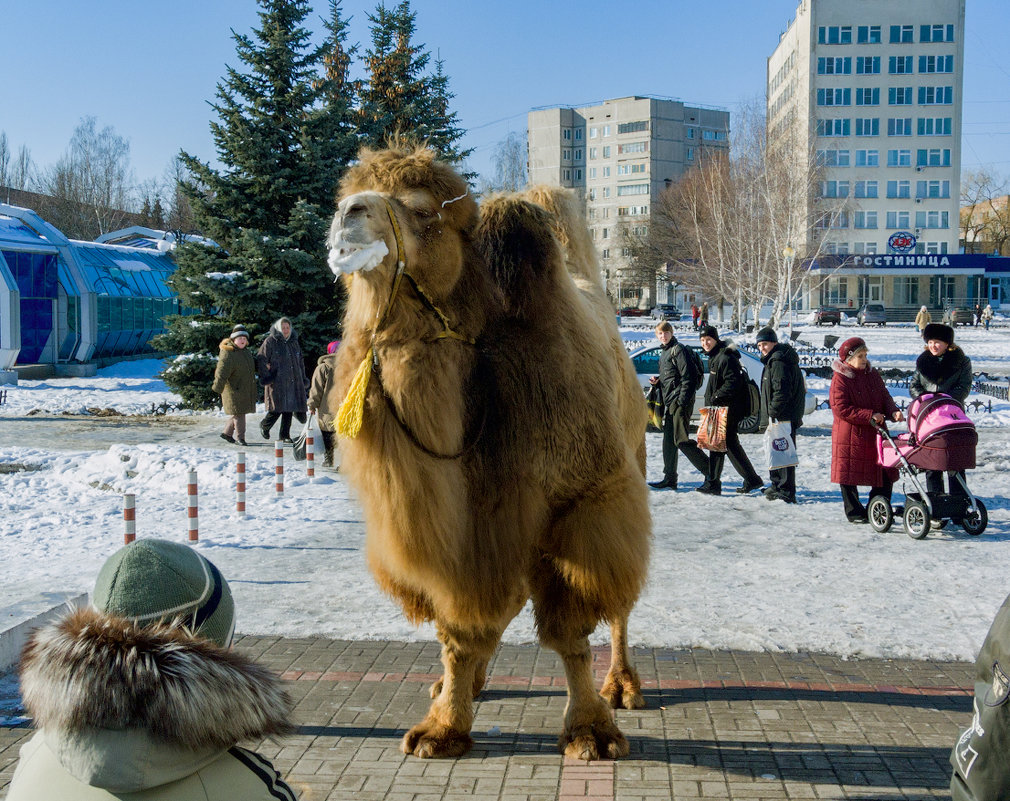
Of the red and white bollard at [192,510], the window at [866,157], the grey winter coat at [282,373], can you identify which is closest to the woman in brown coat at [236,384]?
the grey winter coat at [282,373]

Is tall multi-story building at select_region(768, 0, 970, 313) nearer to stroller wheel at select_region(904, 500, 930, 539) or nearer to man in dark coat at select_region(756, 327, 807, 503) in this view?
man in dark coat at select_region(756, 327, 807, 503)

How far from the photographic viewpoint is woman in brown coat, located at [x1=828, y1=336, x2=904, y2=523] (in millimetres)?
10117

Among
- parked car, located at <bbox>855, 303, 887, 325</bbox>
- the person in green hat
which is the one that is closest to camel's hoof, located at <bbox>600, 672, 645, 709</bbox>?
the person in green hat

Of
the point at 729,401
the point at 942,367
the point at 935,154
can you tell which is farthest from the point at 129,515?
the point at 935,154

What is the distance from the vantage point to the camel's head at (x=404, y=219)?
12.6ft

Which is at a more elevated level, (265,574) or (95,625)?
(95,625)

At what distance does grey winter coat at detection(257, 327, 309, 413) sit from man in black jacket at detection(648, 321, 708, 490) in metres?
6.20

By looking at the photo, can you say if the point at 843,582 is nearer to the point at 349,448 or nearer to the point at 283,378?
the point at 349,448

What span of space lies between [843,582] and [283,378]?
10.1 meters

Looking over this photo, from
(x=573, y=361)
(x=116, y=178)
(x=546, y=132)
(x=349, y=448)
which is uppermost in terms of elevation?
(x=546, y=132)

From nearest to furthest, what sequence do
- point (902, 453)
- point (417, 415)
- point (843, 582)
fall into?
point (417, 415) < point (843, 582) < point (902, 453)

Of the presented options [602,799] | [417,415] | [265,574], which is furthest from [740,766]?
[265,574]

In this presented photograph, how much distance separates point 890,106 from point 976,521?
270ft

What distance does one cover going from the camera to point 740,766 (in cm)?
462
